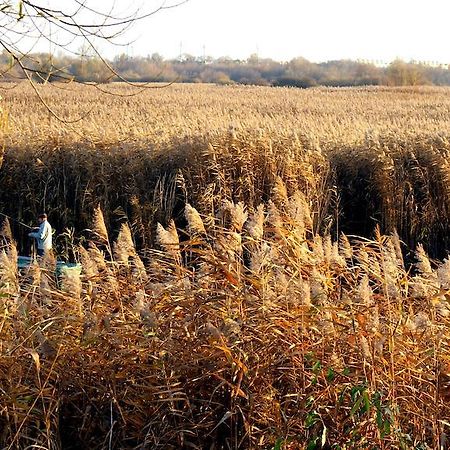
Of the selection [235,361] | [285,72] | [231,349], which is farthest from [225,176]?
[285,72]

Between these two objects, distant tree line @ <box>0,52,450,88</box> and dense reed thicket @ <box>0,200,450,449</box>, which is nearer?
dense reed thicket @ <box>0,200,450,449</box>

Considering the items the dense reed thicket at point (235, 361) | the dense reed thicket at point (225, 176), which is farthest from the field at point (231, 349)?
the dense reed thicket at point (225, 176)

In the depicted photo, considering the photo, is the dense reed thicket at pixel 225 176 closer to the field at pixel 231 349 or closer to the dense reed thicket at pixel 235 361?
the field at pixel 231 349

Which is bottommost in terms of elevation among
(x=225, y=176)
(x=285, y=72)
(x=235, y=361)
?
(x=225, y=176)

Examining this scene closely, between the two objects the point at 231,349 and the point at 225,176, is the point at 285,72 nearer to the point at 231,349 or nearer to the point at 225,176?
the point at 225,176

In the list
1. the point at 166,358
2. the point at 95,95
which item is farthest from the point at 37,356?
the point at 95,95

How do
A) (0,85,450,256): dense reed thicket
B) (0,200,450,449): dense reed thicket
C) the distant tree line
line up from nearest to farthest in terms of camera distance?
(0,200,450,449): dense reed thicket → (0,85,450,256): dense reed thicket → the distant tree line

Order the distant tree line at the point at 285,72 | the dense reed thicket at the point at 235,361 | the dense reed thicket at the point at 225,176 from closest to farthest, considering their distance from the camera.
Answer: the dense reed thicket at the point at 235,361, the dense reed thicket at the point at 225,176, the distant tree line at the point at 285,72

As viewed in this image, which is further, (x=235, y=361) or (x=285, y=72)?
(x=285, y=72)

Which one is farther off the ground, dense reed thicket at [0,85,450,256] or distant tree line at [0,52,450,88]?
distant tree line at [0,52,450,88]

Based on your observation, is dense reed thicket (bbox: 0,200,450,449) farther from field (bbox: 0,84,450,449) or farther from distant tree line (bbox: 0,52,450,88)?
distant tree line (bbox: 0,52,450,88)

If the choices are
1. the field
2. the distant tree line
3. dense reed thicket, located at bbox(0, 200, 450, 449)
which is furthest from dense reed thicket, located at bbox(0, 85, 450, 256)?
the distant tree line

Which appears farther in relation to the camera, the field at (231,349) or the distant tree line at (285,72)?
the distant tree line at (285,72)

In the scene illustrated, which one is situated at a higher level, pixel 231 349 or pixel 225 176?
pixel 231 349
